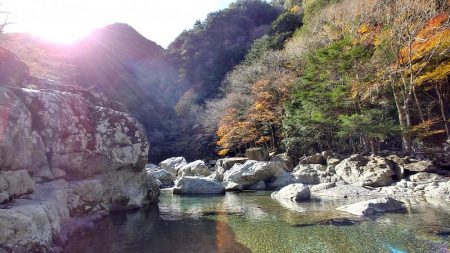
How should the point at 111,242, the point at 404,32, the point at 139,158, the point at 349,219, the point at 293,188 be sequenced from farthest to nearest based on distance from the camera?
the point at 404,32
the point at 293,188
the point at 139,158
the point at 349,219
the point at 111,242

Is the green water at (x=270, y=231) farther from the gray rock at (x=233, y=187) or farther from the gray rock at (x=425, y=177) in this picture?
the gray rock at (x=233, y=187)

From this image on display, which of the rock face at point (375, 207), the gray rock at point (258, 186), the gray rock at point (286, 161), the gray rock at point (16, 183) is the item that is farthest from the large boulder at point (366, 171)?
the gray rock at point (16, 183)

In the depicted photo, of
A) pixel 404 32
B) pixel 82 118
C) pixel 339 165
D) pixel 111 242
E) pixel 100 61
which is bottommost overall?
pixel 111 242

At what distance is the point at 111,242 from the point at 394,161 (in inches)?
616

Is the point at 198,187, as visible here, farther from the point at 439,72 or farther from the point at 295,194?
the point at 439,72

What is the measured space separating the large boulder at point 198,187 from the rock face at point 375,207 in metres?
9.10

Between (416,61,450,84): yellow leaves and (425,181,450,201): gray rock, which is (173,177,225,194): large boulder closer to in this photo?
(425,181,450,201): gray rock

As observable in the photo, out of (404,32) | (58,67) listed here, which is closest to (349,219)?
(404,32)

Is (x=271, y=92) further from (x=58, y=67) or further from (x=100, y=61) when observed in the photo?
(x=100, y=61)

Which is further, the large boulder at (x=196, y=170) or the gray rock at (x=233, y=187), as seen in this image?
the large boulder at (x=196, y=170)

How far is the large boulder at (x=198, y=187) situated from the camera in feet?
66.5

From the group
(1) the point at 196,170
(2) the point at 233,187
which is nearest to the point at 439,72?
(2) the point at 233,187

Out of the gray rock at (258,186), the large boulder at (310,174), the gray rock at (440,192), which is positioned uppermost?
the large boulder at (310,174)

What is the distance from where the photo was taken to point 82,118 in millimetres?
13008
